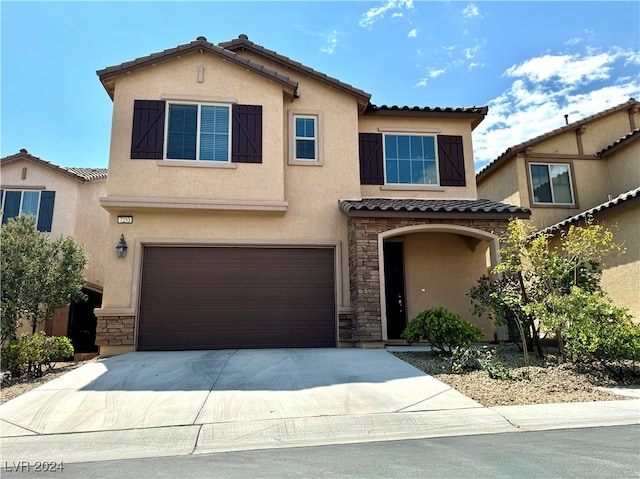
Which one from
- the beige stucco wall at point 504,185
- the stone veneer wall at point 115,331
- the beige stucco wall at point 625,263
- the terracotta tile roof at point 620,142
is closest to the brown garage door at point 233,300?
the stone veneer wall at point 115,331

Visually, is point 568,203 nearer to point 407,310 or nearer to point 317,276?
point 407,310

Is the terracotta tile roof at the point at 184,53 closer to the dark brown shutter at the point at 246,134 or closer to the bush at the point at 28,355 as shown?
the dark brown shutter at the point at 246,134

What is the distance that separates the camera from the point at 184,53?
433 inches

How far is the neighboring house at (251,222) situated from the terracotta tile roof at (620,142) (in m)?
6.81

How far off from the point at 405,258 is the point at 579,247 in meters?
4.47

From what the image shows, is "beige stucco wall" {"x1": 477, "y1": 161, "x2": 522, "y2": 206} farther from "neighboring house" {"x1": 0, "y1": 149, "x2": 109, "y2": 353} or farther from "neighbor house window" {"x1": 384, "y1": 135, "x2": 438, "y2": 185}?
"neighboring house" {"x1": 0, "y1": 149, "x2": 109, "y2": 353}

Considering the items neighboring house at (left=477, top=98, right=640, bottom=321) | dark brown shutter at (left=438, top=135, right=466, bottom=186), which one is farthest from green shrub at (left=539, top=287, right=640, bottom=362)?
neighboring house at (left=477, top=98, right=640, bottom=321)

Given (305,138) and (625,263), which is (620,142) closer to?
(625,263)

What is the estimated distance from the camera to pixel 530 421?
5203mm

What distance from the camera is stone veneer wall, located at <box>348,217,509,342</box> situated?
32.7 feet

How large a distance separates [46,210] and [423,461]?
16.6 metres

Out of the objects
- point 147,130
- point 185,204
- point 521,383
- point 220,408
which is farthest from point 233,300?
point 521,383

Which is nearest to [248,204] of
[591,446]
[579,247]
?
[579,247]

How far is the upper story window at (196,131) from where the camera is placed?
418 inches
